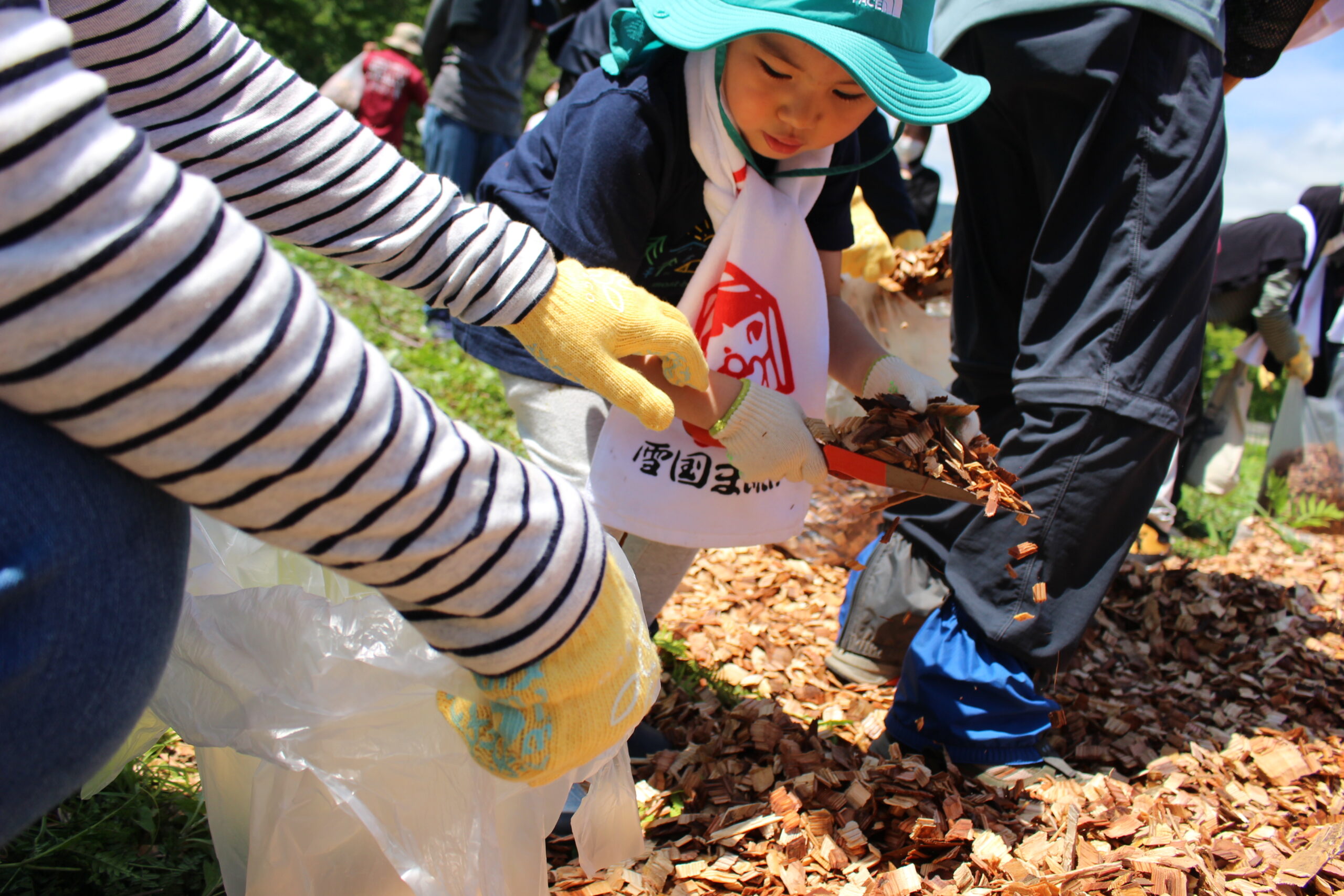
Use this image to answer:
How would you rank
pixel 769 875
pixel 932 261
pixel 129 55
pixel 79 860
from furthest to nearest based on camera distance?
pixel 932 261 → pixel 769 875 → pixel 79 860 → pixel 129 55

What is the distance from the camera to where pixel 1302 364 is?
4.79 m

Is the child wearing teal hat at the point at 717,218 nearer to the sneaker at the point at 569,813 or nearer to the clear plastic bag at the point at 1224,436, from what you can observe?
the sneaker at the point at 569,813

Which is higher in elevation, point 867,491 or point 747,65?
point 747,65

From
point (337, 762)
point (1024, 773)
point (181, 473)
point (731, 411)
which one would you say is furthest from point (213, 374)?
point (1024, 773)

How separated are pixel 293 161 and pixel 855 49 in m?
0.91

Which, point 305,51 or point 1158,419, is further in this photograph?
point 305,51

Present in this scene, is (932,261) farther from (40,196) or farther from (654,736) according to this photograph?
(40,196)

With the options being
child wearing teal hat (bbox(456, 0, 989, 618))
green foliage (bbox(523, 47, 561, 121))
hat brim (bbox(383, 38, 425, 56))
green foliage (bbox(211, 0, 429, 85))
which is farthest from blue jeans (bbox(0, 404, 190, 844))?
green foliage (bbox(523, 47, 561, 121))

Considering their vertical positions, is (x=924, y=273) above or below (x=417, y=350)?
above

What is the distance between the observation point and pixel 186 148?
116 centimetres

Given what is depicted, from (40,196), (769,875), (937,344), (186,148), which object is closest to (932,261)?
(937,344)

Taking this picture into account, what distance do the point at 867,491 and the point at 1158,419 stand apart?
138cm

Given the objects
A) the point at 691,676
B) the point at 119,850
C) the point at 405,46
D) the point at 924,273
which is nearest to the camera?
the point at 119,850

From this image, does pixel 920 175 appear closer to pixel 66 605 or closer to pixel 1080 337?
pixel 1080 337
